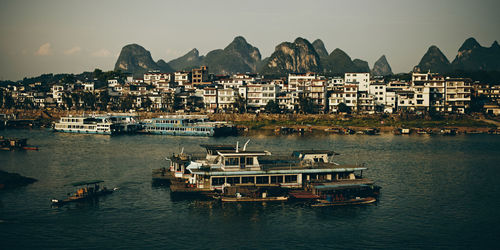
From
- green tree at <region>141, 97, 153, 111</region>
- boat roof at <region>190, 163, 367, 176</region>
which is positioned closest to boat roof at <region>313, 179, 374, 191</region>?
boat roof at <region>190, 163, 367, 176</region>

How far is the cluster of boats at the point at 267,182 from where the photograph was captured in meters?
34.2

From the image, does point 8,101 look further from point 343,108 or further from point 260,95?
point 343,108

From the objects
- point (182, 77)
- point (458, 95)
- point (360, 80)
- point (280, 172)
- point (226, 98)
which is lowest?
point (280, 172)

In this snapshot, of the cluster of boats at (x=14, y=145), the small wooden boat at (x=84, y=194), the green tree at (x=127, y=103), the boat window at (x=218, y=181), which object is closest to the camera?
the small wooden boat at (x=84, y=194)

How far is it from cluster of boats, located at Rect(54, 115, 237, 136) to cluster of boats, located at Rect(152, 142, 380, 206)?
144 feet

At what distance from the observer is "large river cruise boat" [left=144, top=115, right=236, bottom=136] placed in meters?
81.7

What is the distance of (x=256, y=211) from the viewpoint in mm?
32062

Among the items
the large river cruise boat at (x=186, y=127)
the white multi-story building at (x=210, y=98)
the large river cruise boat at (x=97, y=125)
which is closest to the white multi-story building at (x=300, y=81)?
the white multi-story building at (x=210, y=98)

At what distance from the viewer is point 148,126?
87250 mm

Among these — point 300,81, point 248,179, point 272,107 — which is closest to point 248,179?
point 248,179

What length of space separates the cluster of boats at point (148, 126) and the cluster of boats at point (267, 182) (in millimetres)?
43921

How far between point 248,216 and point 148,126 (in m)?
60.1

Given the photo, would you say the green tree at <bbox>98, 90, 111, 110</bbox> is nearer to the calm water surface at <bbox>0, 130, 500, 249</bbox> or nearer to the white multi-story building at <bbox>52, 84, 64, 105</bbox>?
the white multi-story building at <bbox>52, 84, 64, 105</bbox>

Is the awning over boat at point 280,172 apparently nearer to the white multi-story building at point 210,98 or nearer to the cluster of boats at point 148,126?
the cluster of boats at point 148,126
